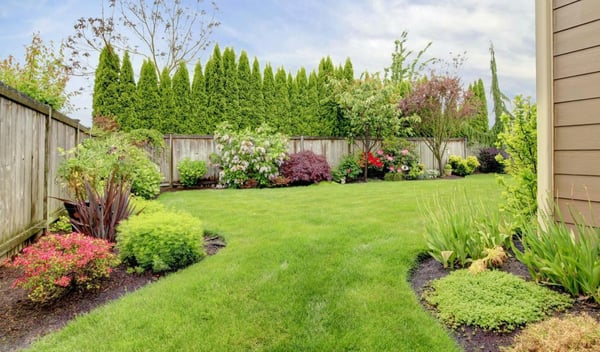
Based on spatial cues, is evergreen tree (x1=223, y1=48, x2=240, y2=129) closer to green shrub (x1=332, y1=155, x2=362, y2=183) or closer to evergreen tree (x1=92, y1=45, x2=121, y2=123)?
evergreen tree (x1=92, y1=45, x2=121, y2=123)

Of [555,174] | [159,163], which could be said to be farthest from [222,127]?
Answer: [555,174]

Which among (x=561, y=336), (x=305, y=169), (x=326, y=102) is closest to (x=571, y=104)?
(x=561, y=336)

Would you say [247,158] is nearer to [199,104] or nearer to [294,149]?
[294,149]

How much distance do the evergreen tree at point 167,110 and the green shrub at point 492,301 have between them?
9259 mm

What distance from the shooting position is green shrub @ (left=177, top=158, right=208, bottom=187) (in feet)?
32.3

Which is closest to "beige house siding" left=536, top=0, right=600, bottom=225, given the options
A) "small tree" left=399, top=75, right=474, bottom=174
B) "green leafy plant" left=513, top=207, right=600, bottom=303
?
"green leafy plant" left=513, top=207, right=600, bottom=303

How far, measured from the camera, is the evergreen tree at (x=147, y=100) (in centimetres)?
1001

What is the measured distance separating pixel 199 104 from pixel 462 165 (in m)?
9.81

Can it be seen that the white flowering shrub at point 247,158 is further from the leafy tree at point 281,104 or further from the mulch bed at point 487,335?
the mulch bed at point 487,335

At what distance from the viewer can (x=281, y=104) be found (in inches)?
457

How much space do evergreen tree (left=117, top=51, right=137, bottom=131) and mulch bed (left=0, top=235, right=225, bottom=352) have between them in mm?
7119

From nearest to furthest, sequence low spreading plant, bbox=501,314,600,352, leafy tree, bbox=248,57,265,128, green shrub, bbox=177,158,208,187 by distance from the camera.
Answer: low spreading plant, bbox=501,314,600,352, green shrub, bbox=177,158,208,187, leafy tree, bbox=248,57,265,128

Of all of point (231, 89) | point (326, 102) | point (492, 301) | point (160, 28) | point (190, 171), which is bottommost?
point (492, 301)

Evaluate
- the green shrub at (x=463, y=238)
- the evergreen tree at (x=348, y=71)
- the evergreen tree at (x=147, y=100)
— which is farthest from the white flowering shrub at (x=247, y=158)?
the green shrub at (x=463, y=238)
